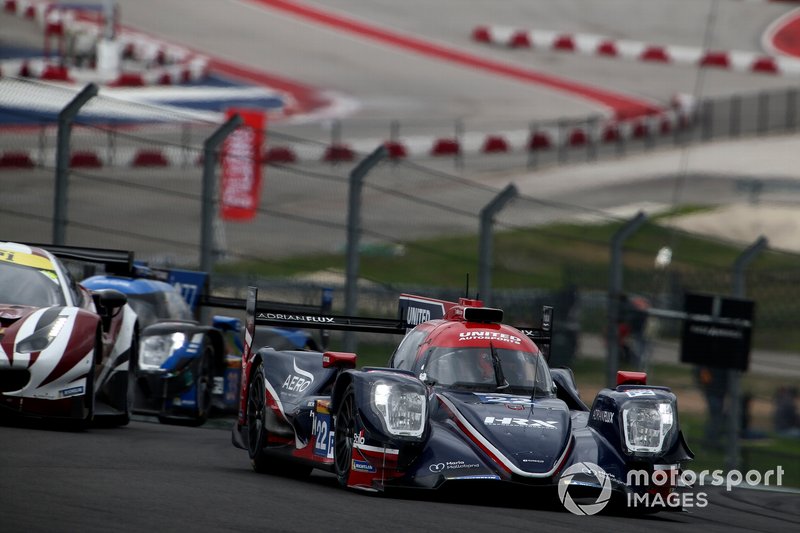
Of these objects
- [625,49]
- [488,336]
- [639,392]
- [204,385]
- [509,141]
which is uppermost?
[625,49]

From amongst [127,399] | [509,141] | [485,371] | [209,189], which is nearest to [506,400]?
[485,371]

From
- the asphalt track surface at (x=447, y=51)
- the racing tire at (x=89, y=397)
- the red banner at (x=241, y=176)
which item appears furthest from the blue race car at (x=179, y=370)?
the asphalt track surface at (x=447, y=51)

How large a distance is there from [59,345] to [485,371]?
2854mm

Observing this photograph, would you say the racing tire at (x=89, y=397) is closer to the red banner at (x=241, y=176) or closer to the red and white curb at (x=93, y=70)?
the red banner at (x=241, y=176)

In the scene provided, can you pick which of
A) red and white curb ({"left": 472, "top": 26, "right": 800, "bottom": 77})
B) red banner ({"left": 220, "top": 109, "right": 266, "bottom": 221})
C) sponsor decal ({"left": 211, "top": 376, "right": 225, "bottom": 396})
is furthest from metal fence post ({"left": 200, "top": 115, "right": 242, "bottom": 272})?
red and white curb ({"left": 472, "top": 26, "right": 800, "bottom": 77})

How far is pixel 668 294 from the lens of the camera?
16.1m

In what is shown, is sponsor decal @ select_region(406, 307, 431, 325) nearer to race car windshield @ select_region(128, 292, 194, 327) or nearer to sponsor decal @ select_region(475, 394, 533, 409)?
sponsor decal @ select_region(475, 394, 533, 409)

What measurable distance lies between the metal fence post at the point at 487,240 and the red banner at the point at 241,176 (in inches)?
87.1

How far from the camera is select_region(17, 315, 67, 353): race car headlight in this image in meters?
10.4

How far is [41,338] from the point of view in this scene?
34.6 feet

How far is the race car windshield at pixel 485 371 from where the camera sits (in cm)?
974

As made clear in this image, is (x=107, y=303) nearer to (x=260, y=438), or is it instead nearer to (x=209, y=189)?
(x=260, y=438)

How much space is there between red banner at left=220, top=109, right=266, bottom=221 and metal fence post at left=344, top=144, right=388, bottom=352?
1.01m

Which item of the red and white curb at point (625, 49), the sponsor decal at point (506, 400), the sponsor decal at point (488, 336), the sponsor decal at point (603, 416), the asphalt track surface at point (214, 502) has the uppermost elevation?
the red and white curb at point (625, 49)
